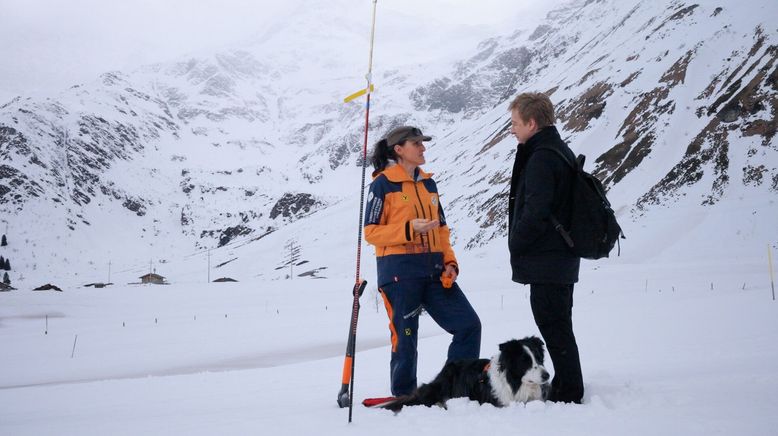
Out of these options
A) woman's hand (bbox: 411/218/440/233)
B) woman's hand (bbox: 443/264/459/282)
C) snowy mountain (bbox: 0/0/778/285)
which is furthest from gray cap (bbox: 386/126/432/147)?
snowy mountain (bbox: 0/0/778/285)

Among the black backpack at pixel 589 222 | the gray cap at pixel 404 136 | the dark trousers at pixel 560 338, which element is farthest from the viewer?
the gray cap at pixel 404 136

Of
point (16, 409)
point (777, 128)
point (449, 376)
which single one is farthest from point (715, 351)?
point (777, 128)

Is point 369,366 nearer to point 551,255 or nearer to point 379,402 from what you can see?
point 379,402

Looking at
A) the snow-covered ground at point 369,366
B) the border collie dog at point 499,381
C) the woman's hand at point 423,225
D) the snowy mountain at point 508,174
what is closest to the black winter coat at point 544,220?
the border collie dog at point 499,381

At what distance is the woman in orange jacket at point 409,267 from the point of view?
4750 millimetres

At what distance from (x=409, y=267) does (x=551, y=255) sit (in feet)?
4.18

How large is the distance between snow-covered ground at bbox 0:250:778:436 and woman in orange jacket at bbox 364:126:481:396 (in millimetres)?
718

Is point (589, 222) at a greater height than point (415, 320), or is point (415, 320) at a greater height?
point (589, 222)

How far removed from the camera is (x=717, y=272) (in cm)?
2314

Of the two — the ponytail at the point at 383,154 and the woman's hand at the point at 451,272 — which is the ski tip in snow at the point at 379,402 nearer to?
the woman's hand at the point at 451,272

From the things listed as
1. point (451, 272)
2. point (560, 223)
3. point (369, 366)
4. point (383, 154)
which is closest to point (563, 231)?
point (560, 223)

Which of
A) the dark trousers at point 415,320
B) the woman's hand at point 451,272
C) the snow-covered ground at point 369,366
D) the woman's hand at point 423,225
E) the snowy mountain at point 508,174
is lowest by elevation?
the snow-covered ground at point 369,366

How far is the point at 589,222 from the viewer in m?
4.07

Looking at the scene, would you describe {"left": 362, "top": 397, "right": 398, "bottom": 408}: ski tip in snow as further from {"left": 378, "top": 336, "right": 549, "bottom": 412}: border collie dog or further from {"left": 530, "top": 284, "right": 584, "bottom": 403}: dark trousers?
{"left": 530, "top": 284, "right": 584, "bottom": 403}: dark trousers
